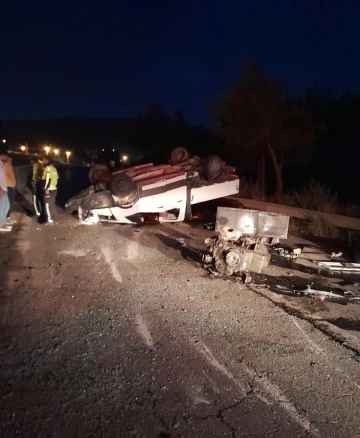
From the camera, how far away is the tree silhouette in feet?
49.0

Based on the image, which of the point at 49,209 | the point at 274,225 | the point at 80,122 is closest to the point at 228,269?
the point at 274,225

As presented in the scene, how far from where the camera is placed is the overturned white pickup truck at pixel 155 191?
31.9ft

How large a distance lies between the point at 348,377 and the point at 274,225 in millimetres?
4297

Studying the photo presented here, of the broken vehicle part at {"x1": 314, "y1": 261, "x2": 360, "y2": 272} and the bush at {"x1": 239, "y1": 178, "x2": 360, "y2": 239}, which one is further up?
the bush at {"x1": 239, "y1": 178, "x2": 360, "y2": 239}

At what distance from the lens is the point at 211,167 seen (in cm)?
1059

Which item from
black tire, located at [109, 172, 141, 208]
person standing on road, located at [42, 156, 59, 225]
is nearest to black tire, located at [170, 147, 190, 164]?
black tire, located at [109, 172, 141, 208]

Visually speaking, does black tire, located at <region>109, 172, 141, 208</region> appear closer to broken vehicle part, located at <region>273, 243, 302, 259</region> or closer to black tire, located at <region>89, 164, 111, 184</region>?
black tire, located at <region>89, 164, 111, 184</region>

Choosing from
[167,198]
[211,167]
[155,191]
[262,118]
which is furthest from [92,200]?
[262,118]

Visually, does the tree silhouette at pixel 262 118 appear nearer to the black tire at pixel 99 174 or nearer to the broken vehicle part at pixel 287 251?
the black tire at pixel 99 174

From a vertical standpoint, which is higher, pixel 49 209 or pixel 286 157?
pixel 286 157

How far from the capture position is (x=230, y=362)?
390cm

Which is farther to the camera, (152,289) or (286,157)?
(286,157)

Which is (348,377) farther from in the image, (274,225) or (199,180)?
(199,180)

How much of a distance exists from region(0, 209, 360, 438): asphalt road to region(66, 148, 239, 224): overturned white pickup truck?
11.3 ft
